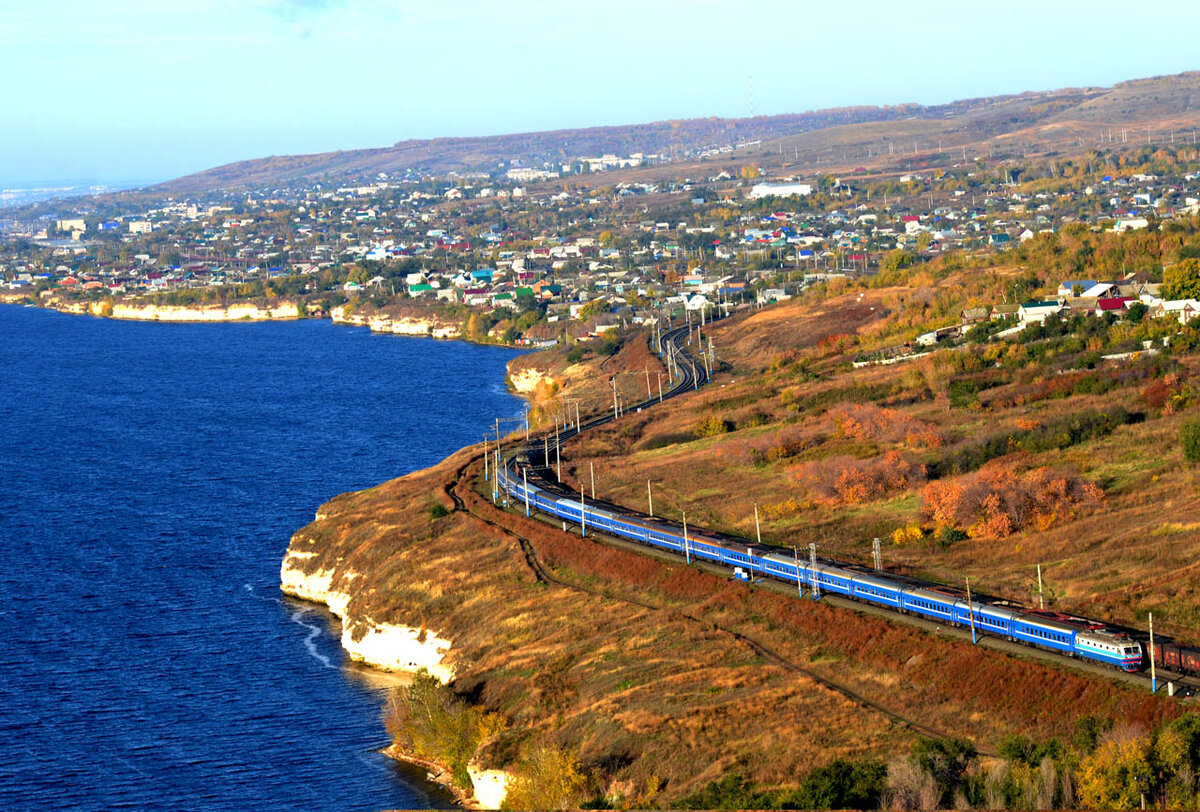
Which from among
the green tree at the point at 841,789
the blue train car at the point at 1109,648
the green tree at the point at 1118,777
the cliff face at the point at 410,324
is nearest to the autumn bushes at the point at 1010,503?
the blue train car at the point at 1109,648

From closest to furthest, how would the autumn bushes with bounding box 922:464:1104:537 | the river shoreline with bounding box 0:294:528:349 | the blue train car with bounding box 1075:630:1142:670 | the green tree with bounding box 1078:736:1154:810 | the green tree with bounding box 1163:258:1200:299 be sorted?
the green tree with bounding box 1078:736:1154:810
the blue train car with bounding box 1075:630:1142:670
the autumn bushes with bounding box 922:464:1104:537
the green tree with bounding box 1163:258:1200:299
the river shoreline with bounding box 0:294:528:349

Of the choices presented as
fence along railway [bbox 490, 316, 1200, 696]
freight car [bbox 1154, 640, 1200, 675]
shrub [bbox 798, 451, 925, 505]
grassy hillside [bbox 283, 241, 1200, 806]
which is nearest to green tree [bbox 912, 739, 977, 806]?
grassy hillside [bbox 283, 241, 1200, 806]

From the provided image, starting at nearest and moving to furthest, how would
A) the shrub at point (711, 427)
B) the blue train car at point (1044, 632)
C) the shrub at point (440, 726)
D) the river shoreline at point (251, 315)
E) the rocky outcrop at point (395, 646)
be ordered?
the blue train car at point (1044, 632)
the shrub at point (440, 726)
the rocky outcrop at point (395, 646)
the shrub at point (711, 427)
the river shoreline at point (251, 315)

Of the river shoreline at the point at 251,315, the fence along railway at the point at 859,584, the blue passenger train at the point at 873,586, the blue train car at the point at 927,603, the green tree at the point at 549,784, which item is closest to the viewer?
the green tree at the point at 549,784

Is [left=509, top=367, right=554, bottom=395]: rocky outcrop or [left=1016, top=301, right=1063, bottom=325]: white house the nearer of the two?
[left=1016, top=301, right=1063, bottom=325]: white house

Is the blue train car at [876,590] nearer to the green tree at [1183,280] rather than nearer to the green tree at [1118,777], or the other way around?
the green tree at [1118,777]

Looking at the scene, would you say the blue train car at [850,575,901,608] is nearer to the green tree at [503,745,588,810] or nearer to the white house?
the green tree at [503,745,588,810]
